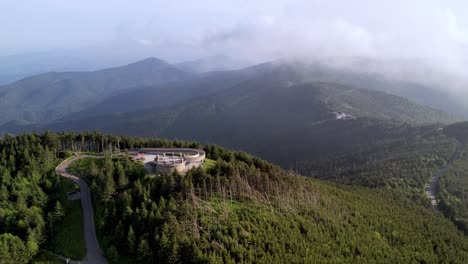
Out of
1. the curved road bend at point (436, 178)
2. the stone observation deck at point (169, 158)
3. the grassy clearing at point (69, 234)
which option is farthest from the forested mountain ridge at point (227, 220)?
the curved road bend at point (436, 178)

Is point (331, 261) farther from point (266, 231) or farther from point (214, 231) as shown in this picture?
point (214, 231)

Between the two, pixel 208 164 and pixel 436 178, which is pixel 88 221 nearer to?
pixel 208 164

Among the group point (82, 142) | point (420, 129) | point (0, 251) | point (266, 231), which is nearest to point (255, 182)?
point (266, 231)

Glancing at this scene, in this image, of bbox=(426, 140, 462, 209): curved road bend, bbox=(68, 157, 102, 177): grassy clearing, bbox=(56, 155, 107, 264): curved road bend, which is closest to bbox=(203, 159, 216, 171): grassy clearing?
bbox=(68, 157, 102, 177): grassy clearing

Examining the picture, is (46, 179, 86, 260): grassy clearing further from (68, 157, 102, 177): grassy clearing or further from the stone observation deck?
the stone observation deck

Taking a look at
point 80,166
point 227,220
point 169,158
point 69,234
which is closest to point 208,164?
point 169,158
